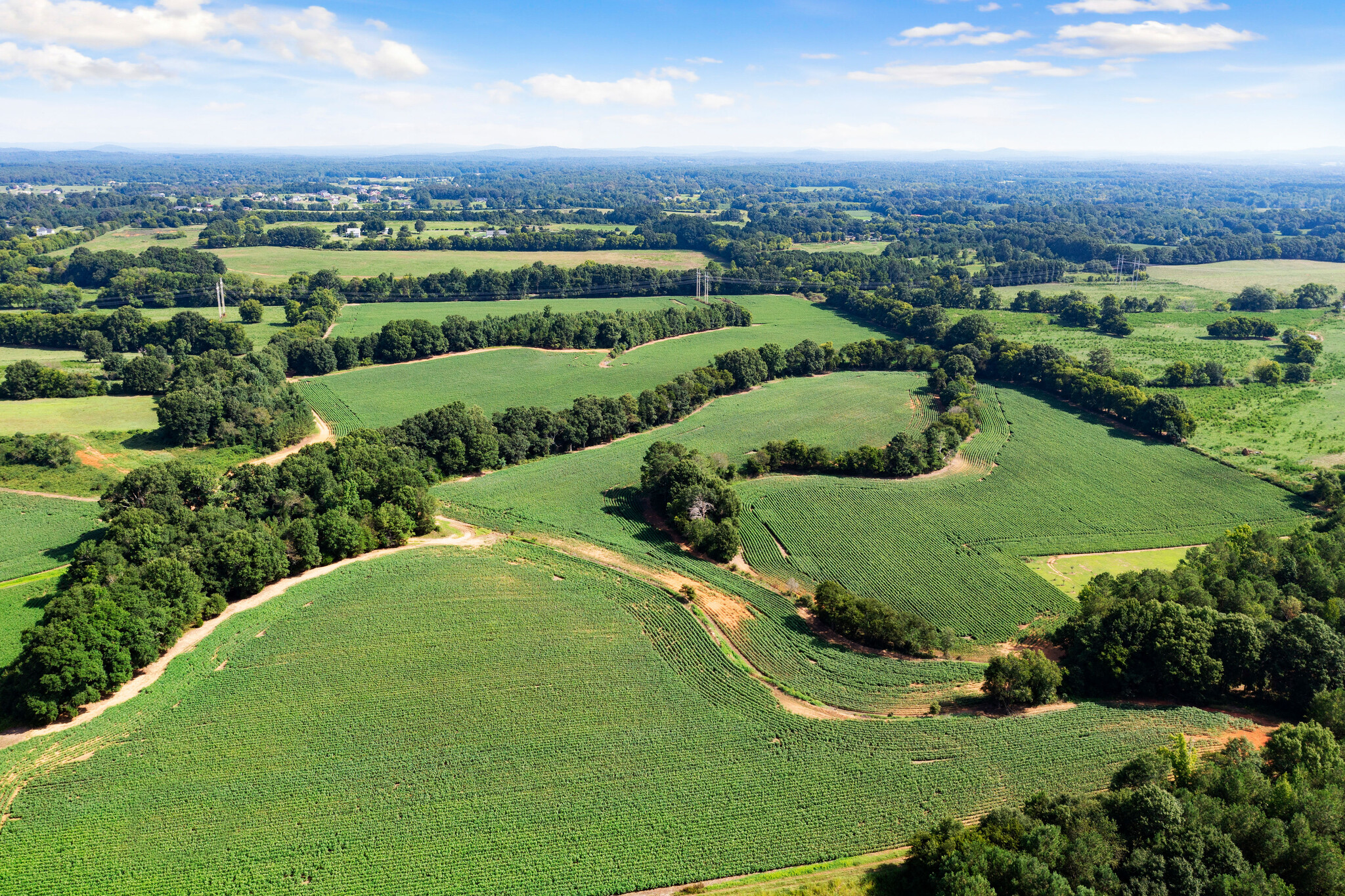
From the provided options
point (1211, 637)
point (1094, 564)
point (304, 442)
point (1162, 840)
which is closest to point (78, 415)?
point (304, 442)

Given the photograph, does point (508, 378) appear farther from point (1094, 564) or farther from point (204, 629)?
point (1094, 564)

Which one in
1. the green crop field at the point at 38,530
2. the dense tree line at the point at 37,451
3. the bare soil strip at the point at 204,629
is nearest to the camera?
the bare soil strip at the point at 204,629

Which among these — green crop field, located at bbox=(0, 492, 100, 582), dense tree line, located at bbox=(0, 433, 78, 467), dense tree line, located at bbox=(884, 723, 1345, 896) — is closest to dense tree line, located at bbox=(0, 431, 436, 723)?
green crop field, located at bbox=(0, 492, 100, 582)

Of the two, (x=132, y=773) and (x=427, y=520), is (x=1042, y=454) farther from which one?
→ (x=132, y=773)

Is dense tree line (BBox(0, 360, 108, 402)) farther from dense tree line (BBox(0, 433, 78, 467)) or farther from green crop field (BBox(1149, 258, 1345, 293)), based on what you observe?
green crop field (BBox(1149, 258, 1345, 293))

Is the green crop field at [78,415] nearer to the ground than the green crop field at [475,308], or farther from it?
nearer to the ground

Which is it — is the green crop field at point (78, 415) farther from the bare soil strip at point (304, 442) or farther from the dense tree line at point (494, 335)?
the dense tree line at point (494, 335)

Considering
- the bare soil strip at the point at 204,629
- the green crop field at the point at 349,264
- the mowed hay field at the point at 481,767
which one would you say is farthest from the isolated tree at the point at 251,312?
the mowed hay field at the point at 481,767
